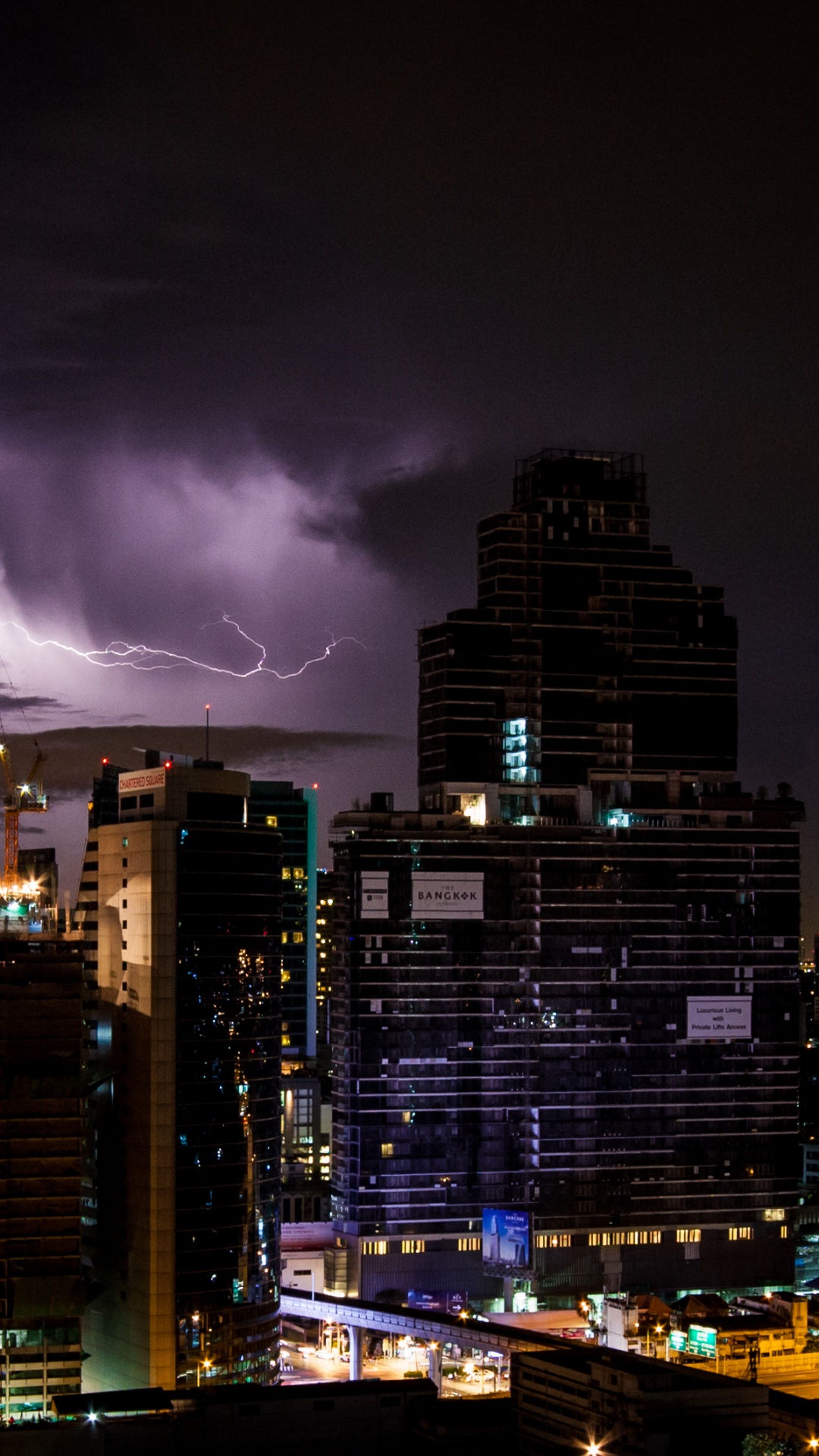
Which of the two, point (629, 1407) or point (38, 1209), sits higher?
point (38, 1209)

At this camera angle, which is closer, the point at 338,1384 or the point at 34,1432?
the point at 34,1432

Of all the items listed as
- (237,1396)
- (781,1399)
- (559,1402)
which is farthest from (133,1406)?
(781,1399)

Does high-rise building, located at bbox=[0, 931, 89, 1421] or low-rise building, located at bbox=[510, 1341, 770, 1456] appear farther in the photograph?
high-rise building, located at bbox=[0, 931, 89, 1421]

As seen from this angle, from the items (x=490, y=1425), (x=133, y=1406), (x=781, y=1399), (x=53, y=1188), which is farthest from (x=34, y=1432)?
(x=781, y=1399)

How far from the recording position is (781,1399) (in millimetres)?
190750

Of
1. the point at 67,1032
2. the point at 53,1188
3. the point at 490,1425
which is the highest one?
the point at 67,1032

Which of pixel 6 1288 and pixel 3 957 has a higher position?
pixel 3 957

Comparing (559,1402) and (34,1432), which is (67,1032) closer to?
(34,1432)

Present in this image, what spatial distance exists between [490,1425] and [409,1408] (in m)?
6.59

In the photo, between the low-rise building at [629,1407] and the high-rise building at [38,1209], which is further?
the high-rise building at [38,1209]

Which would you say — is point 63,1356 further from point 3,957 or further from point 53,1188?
point 3,957

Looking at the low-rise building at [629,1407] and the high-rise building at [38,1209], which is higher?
the high-rise building at [38,1209]

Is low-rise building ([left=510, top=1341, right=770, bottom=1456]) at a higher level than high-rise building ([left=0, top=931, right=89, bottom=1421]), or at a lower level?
lower

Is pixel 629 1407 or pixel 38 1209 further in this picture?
pixel 38 1209
